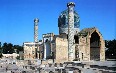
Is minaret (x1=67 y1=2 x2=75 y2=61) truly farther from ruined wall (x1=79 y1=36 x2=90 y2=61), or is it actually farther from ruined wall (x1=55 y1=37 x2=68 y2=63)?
ruined wall (x1=79 y1=36 x2=90 y2=61)

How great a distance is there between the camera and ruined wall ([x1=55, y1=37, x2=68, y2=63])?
27.2 m

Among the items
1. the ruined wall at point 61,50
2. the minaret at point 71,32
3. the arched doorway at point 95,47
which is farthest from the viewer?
the arched doorway at point 95,47

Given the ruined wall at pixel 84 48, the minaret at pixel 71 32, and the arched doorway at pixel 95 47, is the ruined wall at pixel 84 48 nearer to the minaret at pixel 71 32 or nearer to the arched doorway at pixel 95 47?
the arched doorway at pixel 95 47

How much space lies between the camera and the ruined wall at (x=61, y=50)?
27.2 metres

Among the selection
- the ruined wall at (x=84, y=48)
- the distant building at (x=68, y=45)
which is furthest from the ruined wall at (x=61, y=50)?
the ruined wall at (x=84, y=48)

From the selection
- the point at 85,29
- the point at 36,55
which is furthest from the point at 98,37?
the point at 36,55

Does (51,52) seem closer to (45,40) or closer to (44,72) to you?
(45,40)

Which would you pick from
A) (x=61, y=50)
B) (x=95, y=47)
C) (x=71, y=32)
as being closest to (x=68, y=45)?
(x=71, y=32)

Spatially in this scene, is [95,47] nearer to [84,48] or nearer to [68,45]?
[84,48]

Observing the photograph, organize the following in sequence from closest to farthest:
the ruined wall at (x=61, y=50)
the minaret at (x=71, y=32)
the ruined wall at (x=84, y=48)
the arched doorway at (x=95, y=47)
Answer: the minaret at (x=71, y=32)
the ruined wall at (x=61, y=50)
the ruined wall at (x=84, y=48)
the arched doorway at (x=95, y=47)

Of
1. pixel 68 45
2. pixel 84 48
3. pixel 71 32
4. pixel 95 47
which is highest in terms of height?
pixel 71 32

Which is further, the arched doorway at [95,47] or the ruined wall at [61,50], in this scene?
the arched doorway at [95,47]

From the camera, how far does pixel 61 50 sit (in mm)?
27406

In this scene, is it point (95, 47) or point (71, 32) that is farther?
point (95, 47)
